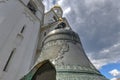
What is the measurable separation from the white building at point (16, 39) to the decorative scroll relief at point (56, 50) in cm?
563

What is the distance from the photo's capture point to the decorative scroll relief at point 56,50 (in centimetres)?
169

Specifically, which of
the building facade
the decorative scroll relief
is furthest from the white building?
the decorative scroll relief

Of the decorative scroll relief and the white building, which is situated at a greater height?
the white building

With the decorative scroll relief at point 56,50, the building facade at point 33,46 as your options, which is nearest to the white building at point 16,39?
the building facade at point 33,46

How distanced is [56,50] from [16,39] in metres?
7.04

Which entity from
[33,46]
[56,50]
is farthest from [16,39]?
[56,50]

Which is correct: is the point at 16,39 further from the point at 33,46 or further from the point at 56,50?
the point at 56,50

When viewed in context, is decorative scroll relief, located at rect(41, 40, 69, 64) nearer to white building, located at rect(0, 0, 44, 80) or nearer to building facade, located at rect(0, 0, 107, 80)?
building facade, located at rect(0, 0, 107, 80)

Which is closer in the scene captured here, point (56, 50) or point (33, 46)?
point (56, 50)

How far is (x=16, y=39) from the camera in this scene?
27.4 ft

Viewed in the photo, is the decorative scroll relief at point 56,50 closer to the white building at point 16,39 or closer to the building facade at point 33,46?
Result: the building facade at point 33,46

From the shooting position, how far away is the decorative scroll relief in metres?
1.69

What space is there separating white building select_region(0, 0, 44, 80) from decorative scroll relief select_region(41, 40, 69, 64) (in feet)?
18.5

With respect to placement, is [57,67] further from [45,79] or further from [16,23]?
[16,23]
